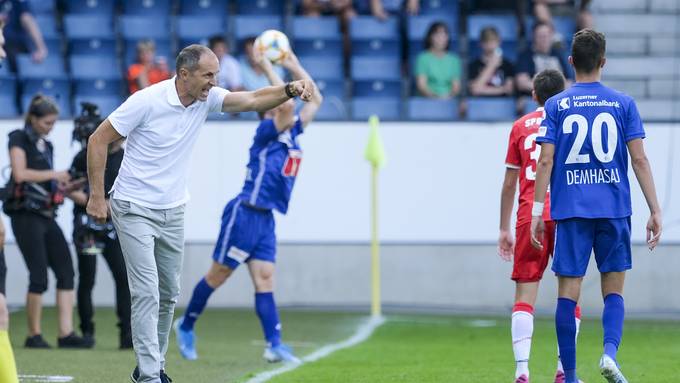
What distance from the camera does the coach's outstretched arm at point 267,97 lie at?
7789 millimetres

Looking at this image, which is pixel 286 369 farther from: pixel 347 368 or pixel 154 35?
→ pixel 154 35

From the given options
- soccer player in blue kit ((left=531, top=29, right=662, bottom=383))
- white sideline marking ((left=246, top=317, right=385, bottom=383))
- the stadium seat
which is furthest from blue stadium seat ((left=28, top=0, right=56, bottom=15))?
soccer player in blue kit ((left=531, top=29, right=662, bottom=383))

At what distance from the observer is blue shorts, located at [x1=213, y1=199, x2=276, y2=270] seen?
11.2m

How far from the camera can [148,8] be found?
1886 cm

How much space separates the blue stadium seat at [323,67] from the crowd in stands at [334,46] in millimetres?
13

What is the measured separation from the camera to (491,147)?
54.0ft

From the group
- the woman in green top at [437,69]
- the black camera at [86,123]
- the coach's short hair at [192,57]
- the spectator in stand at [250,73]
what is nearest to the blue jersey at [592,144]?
the coach's short hair at [192,57]

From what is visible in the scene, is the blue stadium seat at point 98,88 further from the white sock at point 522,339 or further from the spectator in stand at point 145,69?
the white sock at point 522,339

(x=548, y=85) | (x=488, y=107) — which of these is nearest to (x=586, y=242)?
(x=548, y=85)

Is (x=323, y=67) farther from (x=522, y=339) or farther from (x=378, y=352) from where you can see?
(x=522, y=339)

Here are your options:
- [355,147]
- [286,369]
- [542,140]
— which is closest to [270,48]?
[286,369]

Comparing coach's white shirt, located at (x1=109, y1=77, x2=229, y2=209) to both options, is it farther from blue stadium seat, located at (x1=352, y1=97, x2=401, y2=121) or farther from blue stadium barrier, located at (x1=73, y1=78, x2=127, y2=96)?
blue stadium barrier, located at (x1=73, y1=78, x2=127, y2=96)

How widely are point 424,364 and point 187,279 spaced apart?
631 cm

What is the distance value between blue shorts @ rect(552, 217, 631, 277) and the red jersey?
29.1 inches
